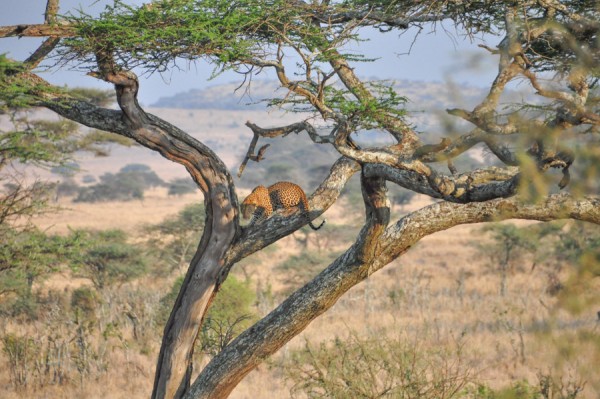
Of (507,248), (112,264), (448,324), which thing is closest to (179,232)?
(112,264)

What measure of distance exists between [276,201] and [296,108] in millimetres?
846

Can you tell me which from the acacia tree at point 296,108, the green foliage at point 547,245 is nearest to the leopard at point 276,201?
A: the acacia tree at point 296,108

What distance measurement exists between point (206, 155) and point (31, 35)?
1.67m

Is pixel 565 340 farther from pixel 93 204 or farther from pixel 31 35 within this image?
pixel 93 204

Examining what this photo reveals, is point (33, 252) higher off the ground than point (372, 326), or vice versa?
point (372, 326)

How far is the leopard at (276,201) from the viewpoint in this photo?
5.82 metres

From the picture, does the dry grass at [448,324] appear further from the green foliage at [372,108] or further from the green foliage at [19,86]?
the green foliage at [19,86]

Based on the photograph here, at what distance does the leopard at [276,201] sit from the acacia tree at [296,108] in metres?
0.12

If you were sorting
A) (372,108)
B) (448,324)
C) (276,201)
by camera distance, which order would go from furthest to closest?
(448,324) < (276,201) < (372,108)

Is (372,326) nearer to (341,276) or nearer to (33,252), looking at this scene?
(33,252)

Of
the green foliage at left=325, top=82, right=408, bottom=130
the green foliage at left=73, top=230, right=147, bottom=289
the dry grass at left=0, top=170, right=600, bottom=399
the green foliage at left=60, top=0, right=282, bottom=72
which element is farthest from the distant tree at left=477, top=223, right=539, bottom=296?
the green foliage at left=60, top=0, right=282, bottom=72

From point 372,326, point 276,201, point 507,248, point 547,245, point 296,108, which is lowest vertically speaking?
point 276,201

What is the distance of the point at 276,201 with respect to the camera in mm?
6039

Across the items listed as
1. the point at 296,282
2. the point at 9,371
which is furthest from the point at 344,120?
the point at 296,282
